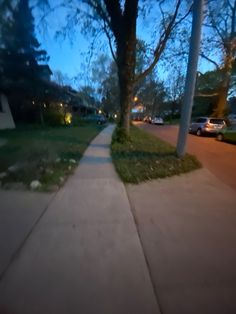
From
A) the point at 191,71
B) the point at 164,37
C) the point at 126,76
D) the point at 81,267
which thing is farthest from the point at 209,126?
the point at 81,267

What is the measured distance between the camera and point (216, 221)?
3.82 meters

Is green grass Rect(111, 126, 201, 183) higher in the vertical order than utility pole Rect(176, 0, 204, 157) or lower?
lower

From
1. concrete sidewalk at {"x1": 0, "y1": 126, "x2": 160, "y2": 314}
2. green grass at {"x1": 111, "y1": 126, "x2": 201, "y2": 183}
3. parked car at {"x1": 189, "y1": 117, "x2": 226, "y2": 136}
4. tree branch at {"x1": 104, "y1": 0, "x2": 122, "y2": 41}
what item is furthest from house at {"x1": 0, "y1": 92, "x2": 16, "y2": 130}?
concrete sidewalk at {"x1": 0, "y1": 126, "x2": 160, "y2": 314}

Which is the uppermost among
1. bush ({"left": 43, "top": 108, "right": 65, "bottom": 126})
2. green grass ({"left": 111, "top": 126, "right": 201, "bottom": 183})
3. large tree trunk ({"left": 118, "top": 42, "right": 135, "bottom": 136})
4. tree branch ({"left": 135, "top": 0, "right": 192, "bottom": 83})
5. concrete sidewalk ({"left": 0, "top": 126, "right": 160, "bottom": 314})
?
tree branch ({"left": 135, "top": 0, "right": 192, "bottom": 83})

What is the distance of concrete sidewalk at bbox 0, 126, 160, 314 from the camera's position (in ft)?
7.13

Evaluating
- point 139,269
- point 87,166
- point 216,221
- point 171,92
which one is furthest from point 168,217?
point 171,92

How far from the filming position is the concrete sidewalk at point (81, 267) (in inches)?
85.6

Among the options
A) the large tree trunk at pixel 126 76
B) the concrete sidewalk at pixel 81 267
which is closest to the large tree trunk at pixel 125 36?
the large tree trunk at pixel 126 76

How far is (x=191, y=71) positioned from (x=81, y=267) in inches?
271

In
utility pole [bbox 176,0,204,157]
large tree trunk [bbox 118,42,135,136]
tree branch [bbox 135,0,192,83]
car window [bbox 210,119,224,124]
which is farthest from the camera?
car window [bbox 210,119,224,124]

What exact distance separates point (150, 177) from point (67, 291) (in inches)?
161

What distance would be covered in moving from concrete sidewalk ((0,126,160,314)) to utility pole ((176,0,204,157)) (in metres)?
4.36

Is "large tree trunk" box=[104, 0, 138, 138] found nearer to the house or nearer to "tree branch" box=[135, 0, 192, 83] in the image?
"tree branch" box=[135, 0, 192, 83]

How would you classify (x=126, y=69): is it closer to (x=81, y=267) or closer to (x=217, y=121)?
(x=81, y=267)
